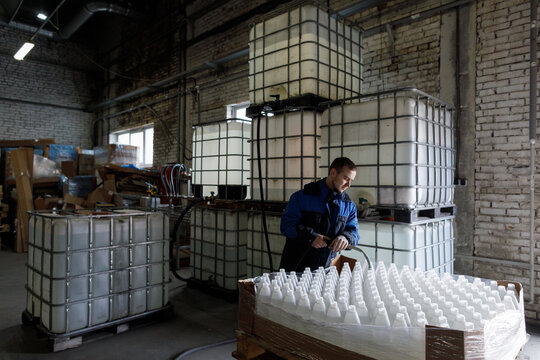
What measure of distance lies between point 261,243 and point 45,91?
1265 cm

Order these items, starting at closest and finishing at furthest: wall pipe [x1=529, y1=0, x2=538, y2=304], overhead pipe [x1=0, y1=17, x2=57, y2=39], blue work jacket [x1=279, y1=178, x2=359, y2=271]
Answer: blue work jacket [x1=279, y1=178, x2=359, y2=271], wall pipe [x1=529, y1=0, x2=538, y2=304], overhead pipe [x1=0, y1=17, x2=57, y2=39]

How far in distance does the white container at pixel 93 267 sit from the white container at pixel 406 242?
7.51 feet

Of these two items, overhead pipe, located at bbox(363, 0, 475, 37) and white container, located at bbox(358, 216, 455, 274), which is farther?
overhead pipe, located at bbox(363, 0, 475, 37)

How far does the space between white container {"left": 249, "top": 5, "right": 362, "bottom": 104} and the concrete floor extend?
9.01 ft

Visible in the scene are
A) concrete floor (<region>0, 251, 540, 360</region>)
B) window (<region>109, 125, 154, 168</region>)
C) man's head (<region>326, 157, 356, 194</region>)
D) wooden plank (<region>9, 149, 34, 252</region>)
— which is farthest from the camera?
window (<region>109, 125, 154, 168</region>)

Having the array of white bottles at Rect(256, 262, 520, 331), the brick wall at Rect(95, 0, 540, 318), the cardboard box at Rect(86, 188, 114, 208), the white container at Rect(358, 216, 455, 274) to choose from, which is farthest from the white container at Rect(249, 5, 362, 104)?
the cardboard box at Rect(86, 188, 114, 208)

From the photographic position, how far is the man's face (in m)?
3.05

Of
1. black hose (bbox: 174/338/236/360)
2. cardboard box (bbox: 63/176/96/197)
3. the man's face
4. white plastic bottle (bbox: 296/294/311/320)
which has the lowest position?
black hose (bbox: 174/338/236/360)

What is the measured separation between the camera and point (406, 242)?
11.3 feet

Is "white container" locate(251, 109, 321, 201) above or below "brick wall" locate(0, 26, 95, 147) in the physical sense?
below

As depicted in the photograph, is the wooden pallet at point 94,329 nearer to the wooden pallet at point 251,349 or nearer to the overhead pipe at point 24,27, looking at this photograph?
the wooden pallet at point 251,349

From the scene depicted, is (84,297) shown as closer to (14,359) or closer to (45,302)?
(45,302)

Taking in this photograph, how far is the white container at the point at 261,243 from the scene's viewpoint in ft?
14.7

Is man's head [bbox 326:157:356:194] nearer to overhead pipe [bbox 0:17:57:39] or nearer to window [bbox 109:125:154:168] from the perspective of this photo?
window [bbox 109:125:154:168]
